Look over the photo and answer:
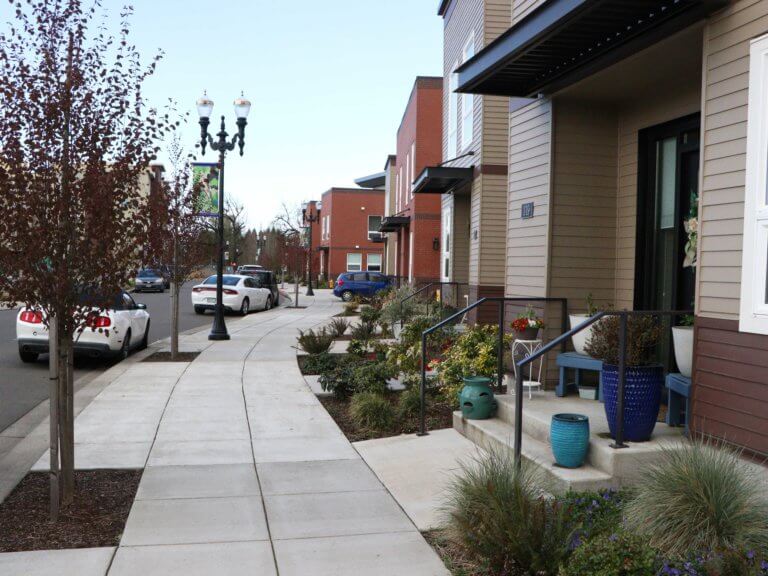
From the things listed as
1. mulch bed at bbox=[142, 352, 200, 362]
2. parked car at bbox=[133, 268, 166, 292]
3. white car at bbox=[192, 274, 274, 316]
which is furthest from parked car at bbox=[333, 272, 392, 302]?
mulch bed at bbox=[142, 352, 200, 362]

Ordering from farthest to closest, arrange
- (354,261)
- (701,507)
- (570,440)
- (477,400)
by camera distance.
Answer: (354,261), (477,400), (570,440), (701,507)

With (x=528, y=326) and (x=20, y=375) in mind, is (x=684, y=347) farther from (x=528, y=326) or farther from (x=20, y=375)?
(x=20, y=375)

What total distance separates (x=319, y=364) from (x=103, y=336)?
15.2 feet

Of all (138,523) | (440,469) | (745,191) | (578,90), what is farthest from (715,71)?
(138,523)

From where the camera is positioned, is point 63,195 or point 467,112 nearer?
point 63,195

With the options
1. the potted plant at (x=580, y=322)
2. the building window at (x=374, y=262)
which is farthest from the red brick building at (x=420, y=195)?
the building window at (x=374, y=262)

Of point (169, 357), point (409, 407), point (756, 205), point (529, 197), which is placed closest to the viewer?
point (756, 205)

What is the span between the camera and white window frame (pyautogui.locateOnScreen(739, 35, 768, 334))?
509cm

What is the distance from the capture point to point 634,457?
17.5 feet

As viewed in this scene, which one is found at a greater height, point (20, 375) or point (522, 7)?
point (522, 7)

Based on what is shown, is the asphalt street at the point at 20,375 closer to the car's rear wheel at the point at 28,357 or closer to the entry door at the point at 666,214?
the car's rear wheel at the point at 28,357

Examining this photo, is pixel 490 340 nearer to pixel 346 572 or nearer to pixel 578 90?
pixel 578 90

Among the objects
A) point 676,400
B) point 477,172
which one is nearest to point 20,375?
point 477,172

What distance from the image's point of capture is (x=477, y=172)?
51.4 ft
